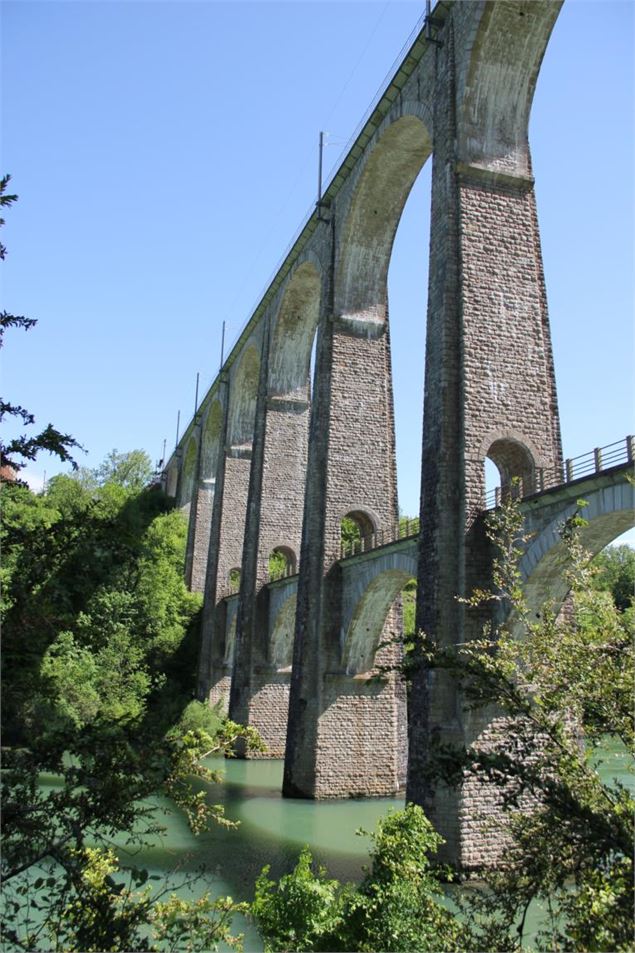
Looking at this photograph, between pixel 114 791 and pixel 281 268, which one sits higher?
pixel 281 268

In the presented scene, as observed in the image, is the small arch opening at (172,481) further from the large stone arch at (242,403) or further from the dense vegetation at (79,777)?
the dense vegetation at (79,777)

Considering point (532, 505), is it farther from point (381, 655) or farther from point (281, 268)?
point (281, 268)

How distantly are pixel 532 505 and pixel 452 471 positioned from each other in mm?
1719

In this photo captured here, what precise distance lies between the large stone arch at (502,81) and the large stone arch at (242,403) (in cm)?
1895

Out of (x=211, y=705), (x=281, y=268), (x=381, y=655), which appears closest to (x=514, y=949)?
(x=381, y=655)

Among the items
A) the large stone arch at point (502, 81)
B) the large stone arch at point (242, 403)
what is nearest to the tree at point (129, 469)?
the large stone arch at point (242, 403)

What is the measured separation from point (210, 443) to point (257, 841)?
2778cm

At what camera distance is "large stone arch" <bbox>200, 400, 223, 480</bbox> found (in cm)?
3980

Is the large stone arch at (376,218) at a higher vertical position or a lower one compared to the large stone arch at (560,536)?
higher

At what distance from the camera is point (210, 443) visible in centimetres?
4109

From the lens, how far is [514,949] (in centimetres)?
459

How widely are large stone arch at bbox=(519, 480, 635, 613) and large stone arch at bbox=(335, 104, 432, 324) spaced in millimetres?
11250

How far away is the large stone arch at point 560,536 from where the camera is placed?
425 inches

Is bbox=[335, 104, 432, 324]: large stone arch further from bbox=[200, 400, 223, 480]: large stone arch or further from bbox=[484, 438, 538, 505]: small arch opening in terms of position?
bbox=[200, 400, 223, 480]: large stone arch
